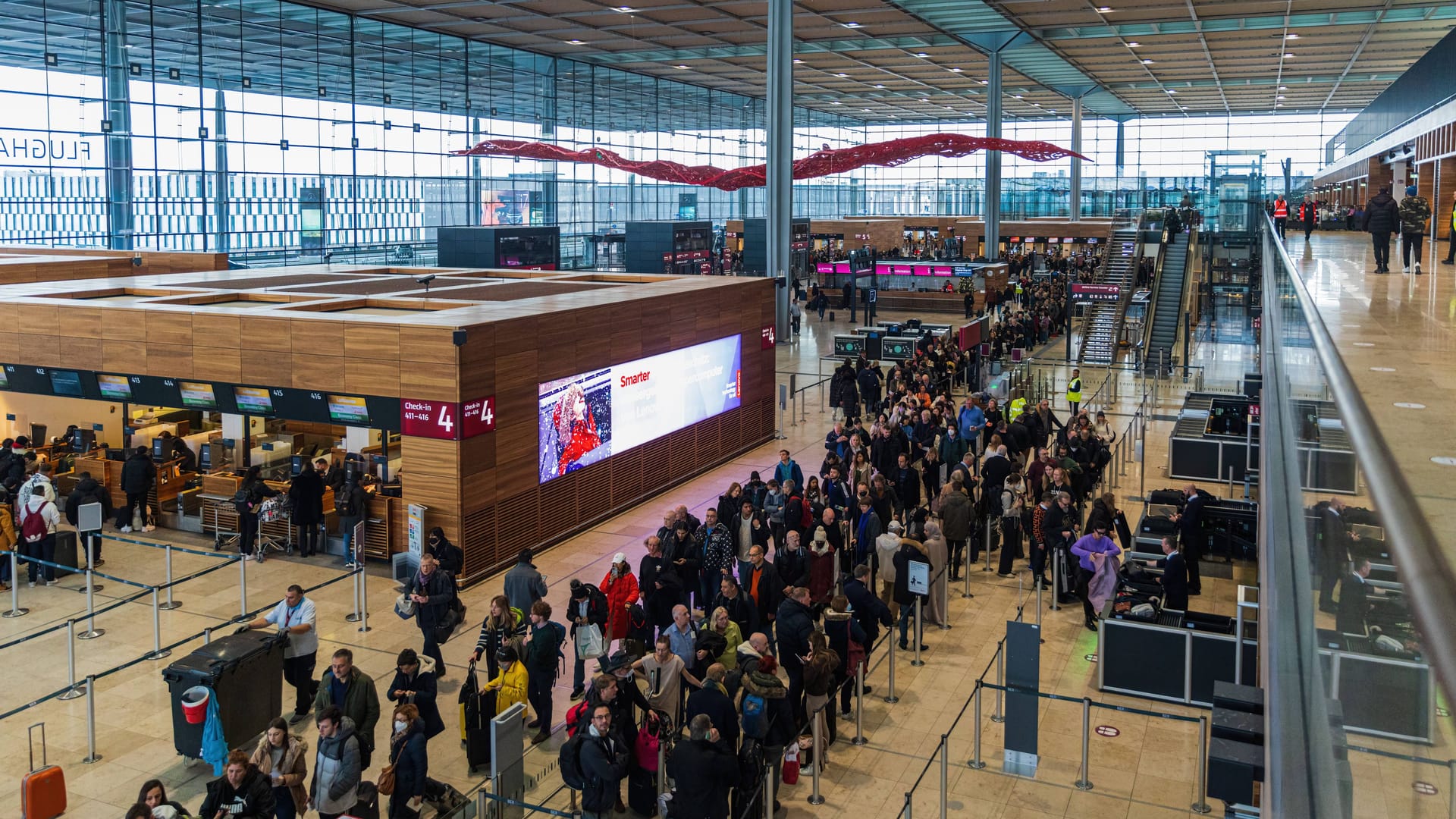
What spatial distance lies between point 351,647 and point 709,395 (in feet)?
32.4

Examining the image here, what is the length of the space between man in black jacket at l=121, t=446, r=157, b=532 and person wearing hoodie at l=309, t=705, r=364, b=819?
9695 millimetres

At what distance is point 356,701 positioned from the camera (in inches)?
329

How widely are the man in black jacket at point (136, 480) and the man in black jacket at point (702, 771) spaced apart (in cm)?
1124

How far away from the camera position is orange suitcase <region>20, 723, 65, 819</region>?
8.05 m

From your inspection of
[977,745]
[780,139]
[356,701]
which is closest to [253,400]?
[356,701]

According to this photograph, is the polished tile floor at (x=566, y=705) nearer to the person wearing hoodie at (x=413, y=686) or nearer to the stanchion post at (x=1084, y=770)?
the stanchion post at (x=1084, y=770)

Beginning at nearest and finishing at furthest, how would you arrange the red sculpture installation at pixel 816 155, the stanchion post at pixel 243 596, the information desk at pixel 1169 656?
the information desk at pixel 1169 656, the stanchion post at pixel 243 596, the red sculpture installation at pixel 816 155

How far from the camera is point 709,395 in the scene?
2089 centimetres

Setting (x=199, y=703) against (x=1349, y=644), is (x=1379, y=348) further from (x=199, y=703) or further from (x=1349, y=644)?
(x=199, y=703)

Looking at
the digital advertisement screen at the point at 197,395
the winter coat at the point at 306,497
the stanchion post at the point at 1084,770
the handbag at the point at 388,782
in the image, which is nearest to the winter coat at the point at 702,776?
the handbag at the point at 388,782

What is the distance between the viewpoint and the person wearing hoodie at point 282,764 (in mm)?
7471

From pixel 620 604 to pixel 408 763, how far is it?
3628 mm

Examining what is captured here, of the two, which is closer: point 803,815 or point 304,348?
point 803,815

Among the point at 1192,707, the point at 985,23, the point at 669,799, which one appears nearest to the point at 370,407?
the point at 669,799
